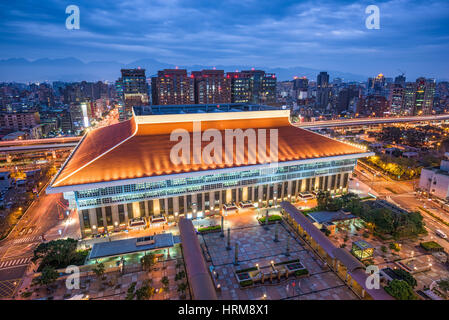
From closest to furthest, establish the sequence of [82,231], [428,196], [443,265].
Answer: [443,265], [82,231], [428,196]

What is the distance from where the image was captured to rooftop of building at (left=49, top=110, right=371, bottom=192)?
4653 cm

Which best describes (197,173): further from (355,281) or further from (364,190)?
(364,190)

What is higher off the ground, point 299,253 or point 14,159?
point 14,159

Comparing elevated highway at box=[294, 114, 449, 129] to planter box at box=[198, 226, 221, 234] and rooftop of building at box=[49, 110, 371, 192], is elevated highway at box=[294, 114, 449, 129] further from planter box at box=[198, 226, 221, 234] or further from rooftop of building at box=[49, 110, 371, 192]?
planter box at box=[198, 226, 221, 234]

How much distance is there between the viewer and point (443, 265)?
40.2 metres

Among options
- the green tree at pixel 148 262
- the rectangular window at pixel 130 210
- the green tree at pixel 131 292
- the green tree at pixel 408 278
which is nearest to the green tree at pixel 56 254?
the green tree at pixel 148 262

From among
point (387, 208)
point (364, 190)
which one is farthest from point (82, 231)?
point (364, 190)

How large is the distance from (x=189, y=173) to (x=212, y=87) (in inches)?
4882

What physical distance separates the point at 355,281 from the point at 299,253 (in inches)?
362

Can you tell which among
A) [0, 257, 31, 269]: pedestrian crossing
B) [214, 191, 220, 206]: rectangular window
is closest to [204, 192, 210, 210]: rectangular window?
[214, 191, 220, 206]: rectangular window

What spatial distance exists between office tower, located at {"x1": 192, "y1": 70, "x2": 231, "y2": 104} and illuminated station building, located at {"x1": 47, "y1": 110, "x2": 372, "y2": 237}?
103 meters

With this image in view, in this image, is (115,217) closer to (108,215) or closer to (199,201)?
(108,215)

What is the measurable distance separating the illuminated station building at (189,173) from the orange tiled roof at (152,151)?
162 mm

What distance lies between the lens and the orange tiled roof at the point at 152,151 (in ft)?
152
